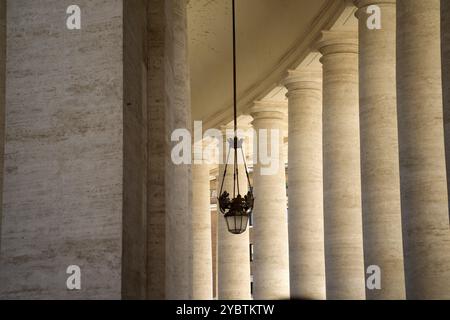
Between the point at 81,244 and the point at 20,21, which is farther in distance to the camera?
the point at 20,21

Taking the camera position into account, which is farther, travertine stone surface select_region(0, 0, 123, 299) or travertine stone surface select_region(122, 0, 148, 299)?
travertine stone surface select_region(122, 0, 148, 299)

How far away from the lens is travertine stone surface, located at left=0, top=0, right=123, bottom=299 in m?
44.1

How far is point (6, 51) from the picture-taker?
48156mm

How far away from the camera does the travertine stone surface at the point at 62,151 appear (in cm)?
4412

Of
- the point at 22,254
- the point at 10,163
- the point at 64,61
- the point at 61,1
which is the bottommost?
the point at 22,254

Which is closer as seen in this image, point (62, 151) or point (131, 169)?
point (62, 151)

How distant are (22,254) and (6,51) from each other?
10.8 m

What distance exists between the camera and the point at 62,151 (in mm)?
45719

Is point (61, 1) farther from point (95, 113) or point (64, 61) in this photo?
point (95, 113)

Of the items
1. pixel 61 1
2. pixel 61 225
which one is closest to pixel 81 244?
pixel 61 225

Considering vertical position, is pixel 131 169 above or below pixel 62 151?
below

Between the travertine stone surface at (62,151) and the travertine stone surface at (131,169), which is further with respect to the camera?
the travertine stone surface at (131,169)
